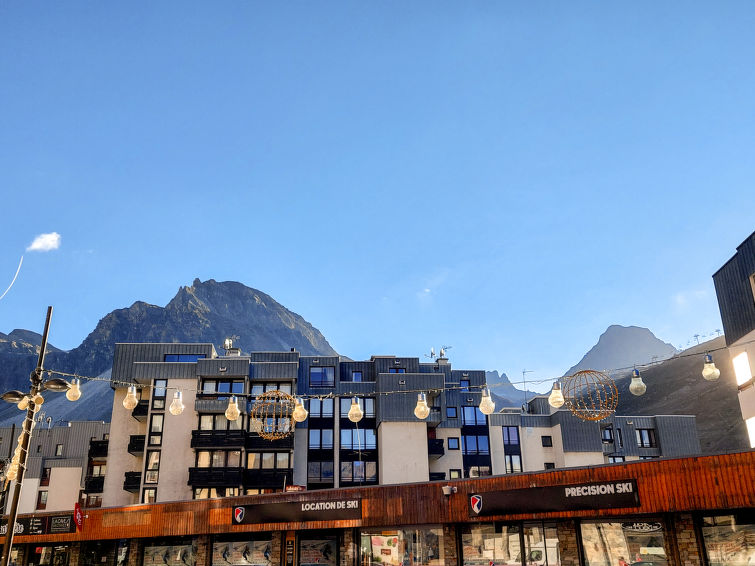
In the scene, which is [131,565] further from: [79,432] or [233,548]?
[79,432]

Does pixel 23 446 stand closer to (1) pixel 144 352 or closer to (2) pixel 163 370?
(2) pixel 163 370

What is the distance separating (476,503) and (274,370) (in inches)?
1280

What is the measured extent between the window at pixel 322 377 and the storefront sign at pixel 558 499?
34.8m

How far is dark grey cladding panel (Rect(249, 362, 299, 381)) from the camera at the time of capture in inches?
1955

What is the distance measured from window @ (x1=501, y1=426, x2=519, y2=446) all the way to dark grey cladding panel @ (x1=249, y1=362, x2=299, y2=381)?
840 inches

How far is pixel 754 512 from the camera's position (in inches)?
588

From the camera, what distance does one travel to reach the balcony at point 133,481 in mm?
46406

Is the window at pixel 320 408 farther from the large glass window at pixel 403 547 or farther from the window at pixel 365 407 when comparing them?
the large glass window at pixel 403 547

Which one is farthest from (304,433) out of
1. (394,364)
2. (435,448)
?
(435,448)

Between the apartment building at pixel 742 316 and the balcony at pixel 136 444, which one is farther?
the balcony at pixel 136 444

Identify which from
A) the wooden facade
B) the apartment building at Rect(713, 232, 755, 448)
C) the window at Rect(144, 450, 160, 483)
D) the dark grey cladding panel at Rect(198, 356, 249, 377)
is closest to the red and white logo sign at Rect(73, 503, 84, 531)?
Result: the wooden facade

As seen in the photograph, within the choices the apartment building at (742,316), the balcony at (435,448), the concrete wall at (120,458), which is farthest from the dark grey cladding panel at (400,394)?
the apartment building at (742,316)

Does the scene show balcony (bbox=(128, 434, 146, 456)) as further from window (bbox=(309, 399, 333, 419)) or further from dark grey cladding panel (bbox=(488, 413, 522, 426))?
dark grey cladding panel (bbox=(488, 413, 522, 426))

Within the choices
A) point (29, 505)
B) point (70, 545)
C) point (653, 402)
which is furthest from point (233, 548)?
point (653, 402)
